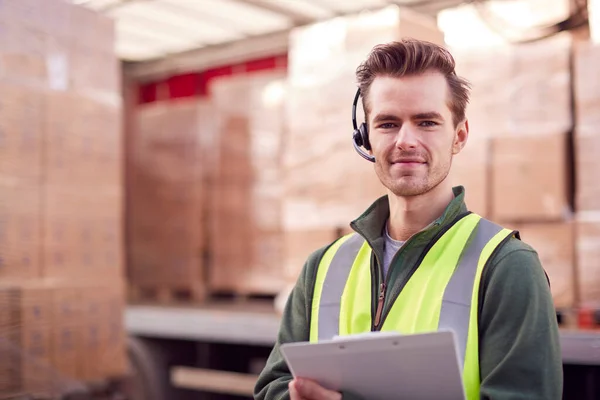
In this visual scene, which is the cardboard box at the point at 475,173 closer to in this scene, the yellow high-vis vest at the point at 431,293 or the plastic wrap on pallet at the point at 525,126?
the plastic wrap on pallet at the point at 525,126

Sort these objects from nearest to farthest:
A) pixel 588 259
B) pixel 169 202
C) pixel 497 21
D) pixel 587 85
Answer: pixel 588 259
pixel 587 85
pixel 497 21
pixel 169 202

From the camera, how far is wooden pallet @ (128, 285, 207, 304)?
571 centimetres

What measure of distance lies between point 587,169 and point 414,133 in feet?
7.86

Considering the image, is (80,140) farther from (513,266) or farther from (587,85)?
(513,266)

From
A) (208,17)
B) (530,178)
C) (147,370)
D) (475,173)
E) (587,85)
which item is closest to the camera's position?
(587,85)

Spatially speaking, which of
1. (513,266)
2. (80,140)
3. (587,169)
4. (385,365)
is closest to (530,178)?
(587,169)

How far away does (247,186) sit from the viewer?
18.1 feet

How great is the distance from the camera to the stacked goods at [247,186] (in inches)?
211

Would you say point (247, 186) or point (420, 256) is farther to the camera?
point (247, 186)

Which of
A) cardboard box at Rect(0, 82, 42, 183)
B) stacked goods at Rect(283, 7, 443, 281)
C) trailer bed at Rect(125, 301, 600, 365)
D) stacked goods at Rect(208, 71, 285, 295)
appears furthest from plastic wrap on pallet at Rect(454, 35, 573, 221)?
cardboard box at Rect(0, 82, 42, 183)

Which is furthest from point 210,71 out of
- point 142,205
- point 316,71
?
point 316,71

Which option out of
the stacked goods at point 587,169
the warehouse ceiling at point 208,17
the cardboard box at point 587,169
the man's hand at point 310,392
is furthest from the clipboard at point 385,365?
the warehouse ceiling at point 208,17

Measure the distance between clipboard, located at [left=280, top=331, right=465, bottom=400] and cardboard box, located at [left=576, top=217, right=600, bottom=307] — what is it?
239cm

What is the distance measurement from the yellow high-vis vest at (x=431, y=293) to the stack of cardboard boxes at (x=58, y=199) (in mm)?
2386
